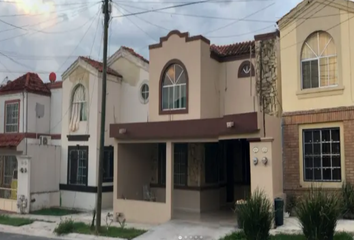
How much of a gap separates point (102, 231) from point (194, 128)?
16.4ft

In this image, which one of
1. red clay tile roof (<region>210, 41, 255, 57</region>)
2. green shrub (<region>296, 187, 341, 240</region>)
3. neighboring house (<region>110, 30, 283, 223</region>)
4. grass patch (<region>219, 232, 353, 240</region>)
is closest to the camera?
green shrub (<region>296, 187, 341, 240</region>)

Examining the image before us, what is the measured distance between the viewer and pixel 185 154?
18953mm

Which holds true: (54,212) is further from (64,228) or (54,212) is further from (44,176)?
(64,228)

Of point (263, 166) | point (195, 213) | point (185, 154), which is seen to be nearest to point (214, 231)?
point (263, 166)

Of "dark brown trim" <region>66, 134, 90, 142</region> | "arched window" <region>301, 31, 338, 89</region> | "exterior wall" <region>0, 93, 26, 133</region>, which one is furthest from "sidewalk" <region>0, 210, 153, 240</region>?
"arched window" <region>301, 31, 338, 89</region>

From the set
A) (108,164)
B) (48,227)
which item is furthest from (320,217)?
(108,164)

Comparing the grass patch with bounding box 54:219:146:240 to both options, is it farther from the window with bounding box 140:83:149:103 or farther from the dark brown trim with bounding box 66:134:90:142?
the window with bounding box 140:83:149:103

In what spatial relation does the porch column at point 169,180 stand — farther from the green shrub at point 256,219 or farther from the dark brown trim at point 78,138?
the dark brown trim at point 78,138

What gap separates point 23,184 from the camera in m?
20.7

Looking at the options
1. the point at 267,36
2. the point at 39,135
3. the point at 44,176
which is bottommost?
the point at 44,176

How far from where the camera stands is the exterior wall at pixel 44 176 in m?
21.0

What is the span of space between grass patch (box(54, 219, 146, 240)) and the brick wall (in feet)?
18.6

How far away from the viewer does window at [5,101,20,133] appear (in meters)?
22.4

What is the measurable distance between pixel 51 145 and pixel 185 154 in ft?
25.6
